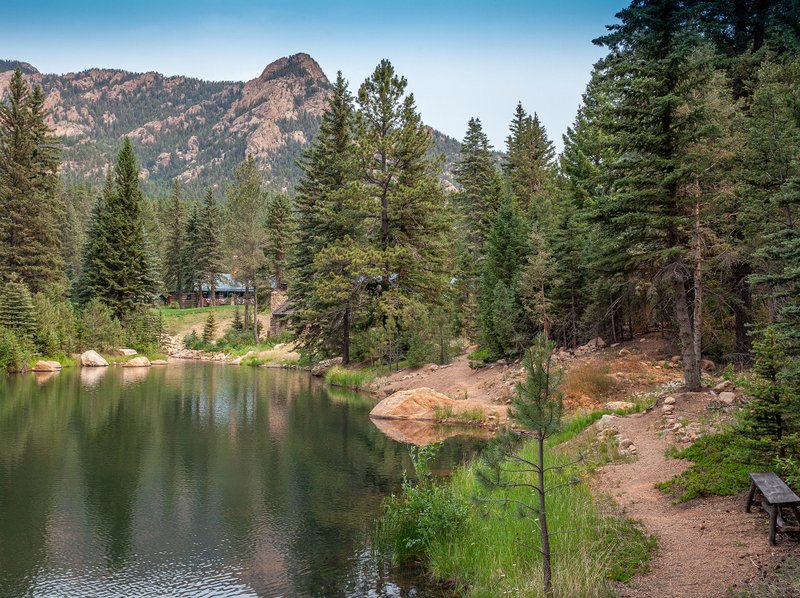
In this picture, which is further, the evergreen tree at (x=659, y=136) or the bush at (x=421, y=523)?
the evergreen tree at (x=659, y=136)

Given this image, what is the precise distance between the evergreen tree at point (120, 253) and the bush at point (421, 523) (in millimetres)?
48956

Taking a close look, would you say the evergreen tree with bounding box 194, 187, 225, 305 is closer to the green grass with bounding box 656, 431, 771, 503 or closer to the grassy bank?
the grassy bank

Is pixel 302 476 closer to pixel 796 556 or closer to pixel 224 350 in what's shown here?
pixel 796 556

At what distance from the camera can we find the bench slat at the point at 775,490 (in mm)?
6785

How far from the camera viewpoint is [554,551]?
308 inches

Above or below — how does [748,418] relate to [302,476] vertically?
above

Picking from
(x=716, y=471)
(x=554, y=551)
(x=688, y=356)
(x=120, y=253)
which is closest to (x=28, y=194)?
(x=120, y=253)

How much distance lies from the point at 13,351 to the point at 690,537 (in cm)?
4014

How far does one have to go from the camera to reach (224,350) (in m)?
60.3

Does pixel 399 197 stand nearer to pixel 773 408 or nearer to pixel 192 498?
pixel 192 498

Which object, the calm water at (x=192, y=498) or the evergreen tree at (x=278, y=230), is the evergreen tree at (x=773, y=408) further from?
the evergreen tree at (x=278, y=230)

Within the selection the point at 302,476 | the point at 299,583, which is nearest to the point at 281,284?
the point at 302,476

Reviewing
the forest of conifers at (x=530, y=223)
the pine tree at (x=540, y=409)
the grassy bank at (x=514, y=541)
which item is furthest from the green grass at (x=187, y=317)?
the pine tree at (x=540, y=409)

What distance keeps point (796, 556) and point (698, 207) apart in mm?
13489
